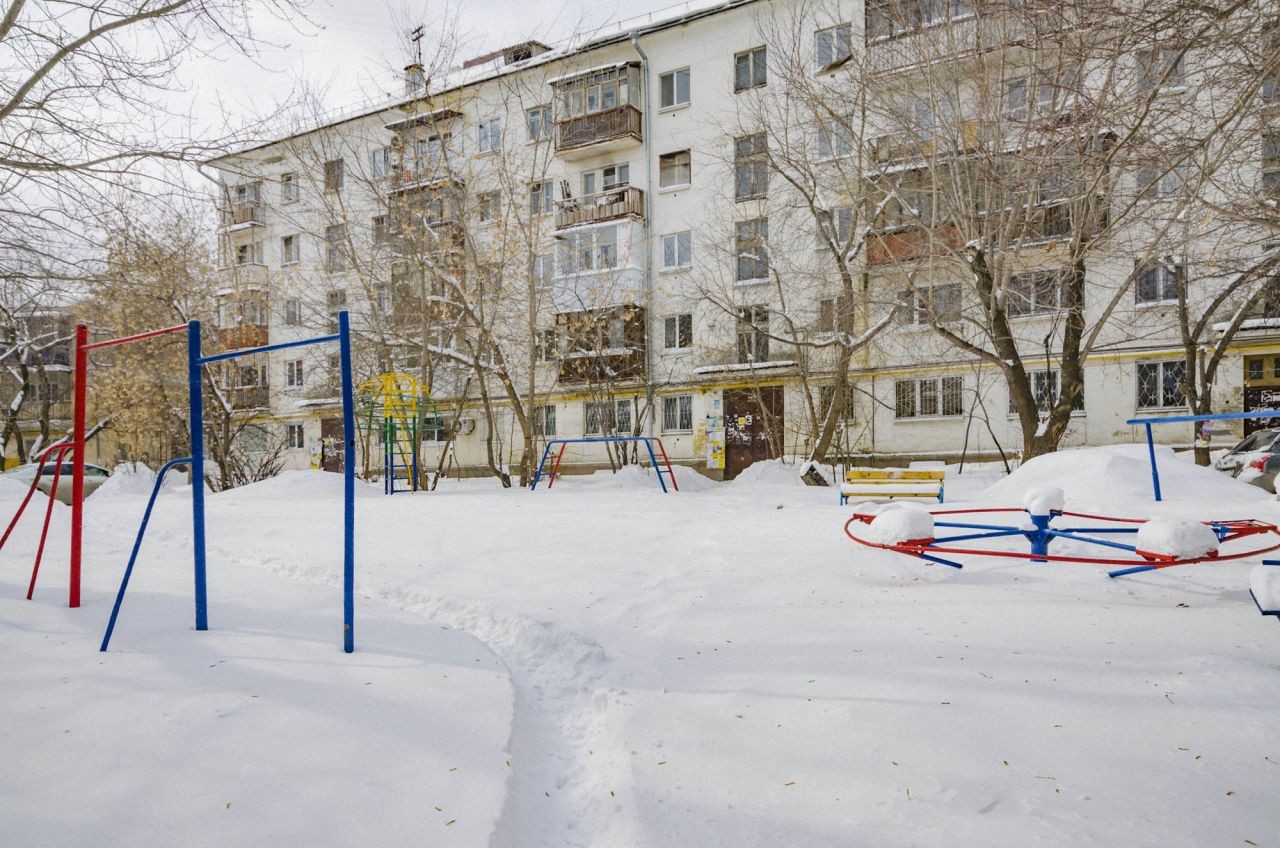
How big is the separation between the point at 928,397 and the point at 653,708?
21.3m

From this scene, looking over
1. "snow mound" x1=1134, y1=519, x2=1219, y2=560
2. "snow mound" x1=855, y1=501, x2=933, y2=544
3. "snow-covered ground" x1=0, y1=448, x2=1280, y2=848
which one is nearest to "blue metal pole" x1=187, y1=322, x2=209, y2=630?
"snow-covered ground" x1=0, y1=448, x2=1280, y2=848

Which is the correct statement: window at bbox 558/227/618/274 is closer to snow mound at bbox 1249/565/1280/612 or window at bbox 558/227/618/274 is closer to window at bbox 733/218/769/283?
window at bbox 733/218/769/283

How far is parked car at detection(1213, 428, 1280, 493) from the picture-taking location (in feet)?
36.6

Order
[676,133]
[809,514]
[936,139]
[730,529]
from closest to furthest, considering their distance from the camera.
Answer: [730,529] < [809,514] < [936,139] < [676,133]

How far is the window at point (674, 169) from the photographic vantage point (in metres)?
27.0

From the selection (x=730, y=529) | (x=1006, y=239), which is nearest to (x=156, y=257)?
(x=730, y=529)

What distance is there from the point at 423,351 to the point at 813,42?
14.3 m

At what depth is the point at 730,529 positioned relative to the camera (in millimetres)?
8797

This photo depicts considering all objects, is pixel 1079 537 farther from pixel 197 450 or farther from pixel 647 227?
pixel 647 227

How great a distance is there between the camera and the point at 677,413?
26906 mm

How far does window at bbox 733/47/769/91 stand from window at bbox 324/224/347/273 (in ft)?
43.1

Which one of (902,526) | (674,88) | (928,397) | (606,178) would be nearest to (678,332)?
(606,178)

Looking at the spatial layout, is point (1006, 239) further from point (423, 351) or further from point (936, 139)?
point (423, 351)

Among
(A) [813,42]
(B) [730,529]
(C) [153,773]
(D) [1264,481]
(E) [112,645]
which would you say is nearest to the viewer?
(C) [153,773]
